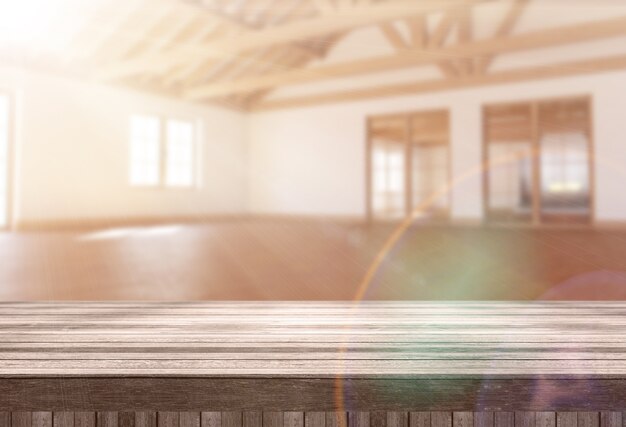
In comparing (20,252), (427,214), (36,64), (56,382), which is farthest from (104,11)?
(56,382)

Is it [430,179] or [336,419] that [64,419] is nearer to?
[336,419]

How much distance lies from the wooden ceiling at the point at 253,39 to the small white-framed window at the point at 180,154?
2.35 feet

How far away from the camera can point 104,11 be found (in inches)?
268

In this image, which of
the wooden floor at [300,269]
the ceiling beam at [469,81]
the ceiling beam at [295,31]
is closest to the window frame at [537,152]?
the ceiling beam at [469,81]

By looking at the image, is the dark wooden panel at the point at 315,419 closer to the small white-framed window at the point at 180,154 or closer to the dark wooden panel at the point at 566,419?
the dark wooden panel at the point at 566,419

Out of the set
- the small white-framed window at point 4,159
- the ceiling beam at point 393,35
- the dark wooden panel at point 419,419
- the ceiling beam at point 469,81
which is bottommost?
the dark wooden panel at point 419,419

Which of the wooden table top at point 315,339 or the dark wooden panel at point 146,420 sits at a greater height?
the wooden table top at point 315,339

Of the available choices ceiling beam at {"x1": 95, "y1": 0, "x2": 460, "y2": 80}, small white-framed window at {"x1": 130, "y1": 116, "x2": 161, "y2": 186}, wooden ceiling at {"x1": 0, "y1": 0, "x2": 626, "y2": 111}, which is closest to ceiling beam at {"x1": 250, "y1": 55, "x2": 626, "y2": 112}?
wooden ceiling at {"x1": 0, "y1": 0, "x2": 626, "y2": 111}

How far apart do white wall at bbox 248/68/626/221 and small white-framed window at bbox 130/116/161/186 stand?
7.57ft

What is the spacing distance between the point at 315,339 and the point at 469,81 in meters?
7.72

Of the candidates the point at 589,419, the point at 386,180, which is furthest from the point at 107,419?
the point at 386,180

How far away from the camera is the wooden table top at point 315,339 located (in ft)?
3.43

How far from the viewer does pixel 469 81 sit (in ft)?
26.5

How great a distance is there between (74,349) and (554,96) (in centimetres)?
803
